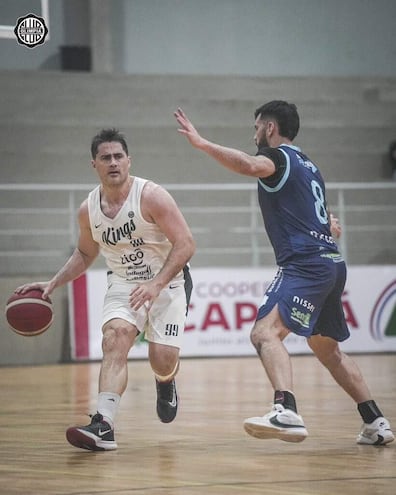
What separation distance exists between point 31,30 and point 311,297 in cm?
742

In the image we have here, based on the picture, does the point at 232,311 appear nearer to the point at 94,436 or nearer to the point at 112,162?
the point at 112,162

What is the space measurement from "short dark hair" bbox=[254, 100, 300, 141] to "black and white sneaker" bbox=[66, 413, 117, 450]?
183 centimetres

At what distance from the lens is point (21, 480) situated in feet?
15.2

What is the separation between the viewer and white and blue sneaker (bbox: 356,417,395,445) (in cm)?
570

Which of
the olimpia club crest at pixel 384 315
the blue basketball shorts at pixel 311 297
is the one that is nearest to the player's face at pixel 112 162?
the blue basketball shorts at pixel 311 297

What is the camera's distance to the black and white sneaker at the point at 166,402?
657 cm

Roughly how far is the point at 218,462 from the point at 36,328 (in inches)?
71.2

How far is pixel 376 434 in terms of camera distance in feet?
18.7

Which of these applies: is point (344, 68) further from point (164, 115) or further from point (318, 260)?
point (318, 260)

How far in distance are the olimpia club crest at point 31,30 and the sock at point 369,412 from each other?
7.14 metres

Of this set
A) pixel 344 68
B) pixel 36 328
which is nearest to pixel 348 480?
pixel 36 328

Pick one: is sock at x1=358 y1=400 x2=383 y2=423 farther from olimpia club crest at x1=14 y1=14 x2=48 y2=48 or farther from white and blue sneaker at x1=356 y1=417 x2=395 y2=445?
olimpia club crest at x1=14 y1=14 x2=48 y2=48

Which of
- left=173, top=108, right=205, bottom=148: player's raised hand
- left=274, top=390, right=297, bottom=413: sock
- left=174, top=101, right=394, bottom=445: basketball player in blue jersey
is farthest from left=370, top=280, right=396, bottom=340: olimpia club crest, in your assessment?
left=173, top=108, right=205, bottom=148: player's raised hand

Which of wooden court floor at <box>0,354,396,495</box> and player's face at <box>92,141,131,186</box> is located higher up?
player's face at <box>92,141,131,186</box>
